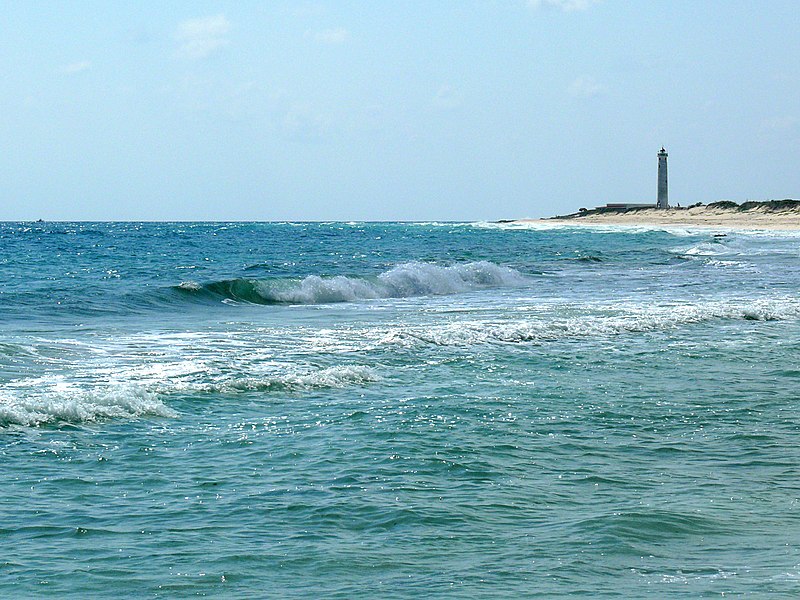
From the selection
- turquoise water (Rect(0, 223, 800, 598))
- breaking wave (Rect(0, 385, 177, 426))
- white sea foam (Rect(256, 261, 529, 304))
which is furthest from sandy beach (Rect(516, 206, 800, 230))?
breaking wave (Rect(0, 385, 177, 426))

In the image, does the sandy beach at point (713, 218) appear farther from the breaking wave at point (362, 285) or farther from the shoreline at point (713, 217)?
the breaking wave at point (362, 285)

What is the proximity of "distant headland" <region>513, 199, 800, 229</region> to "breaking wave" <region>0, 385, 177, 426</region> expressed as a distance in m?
72.8

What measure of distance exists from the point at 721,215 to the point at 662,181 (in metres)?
19.7

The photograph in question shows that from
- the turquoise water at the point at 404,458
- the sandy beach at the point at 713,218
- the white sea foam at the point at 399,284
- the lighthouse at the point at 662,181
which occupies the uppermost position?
the lighthouse at the point at 662,181

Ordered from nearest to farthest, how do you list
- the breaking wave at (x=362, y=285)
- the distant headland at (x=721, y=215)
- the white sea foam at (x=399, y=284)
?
the breaking wave at (x=362, y=285)
the white sea foam at (x=399, y=284)
the distant headland at (x=721, y=215)

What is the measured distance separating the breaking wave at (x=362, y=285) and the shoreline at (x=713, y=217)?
48488mm

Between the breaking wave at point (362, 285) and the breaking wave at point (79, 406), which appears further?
the breaking wave at point (362, 285)

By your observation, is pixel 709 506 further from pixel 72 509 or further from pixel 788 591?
pixel 72 509

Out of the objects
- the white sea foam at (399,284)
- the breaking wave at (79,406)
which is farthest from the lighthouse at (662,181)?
the breaking wave at (79,406)

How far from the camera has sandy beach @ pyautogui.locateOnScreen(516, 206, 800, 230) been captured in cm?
8375

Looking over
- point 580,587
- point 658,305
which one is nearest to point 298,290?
point 658,305

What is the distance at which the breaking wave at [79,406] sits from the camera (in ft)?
29.4

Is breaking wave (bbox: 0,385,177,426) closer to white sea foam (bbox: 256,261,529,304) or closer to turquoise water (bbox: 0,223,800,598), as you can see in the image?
turquoise water (bbox: 0,223,800,598)

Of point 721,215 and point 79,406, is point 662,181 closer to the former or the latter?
point 721,215
